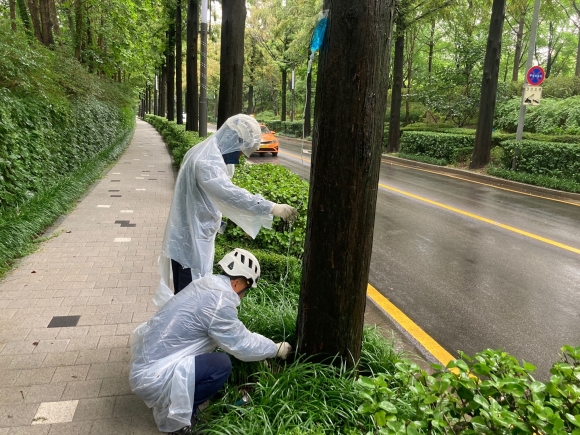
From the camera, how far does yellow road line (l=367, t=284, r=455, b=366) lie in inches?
155

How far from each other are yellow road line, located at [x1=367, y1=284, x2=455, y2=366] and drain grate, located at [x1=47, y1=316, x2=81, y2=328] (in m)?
3.02

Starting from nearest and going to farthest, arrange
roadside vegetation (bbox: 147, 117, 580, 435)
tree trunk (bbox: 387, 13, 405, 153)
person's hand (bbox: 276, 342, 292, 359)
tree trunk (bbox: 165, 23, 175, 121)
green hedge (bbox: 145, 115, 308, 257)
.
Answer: roadside vegetation (bbox: 147, 117, 580, 435), person's hand (bbox: 276, 342, 292, 359), green hedge (bbox: 145, 115, 308, 257), tree trunk (bbox: 387, 13, 405, 153), tree trunk (bbox: 165, 23, 175, 121)

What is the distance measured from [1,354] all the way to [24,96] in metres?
5.77

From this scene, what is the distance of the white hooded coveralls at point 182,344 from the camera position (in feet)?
8.27

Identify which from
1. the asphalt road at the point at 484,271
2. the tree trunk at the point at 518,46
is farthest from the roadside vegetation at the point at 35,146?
the tree trunk at the point at 518,46

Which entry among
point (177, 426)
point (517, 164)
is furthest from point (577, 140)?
point (177, 426)

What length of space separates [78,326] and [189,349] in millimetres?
1868

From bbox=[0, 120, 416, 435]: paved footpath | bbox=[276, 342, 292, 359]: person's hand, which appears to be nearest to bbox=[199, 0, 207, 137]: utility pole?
bbox=[0, 120, 416, 435]: paved footpath

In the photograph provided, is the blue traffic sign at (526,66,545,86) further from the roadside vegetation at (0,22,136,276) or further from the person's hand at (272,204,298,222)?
the person's hand at (272,204,298,222)

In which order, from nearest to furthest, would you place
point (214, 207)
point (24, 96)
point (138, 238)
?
1. point (214, 207)
2. point (138, 238)
3. point (24, 96)

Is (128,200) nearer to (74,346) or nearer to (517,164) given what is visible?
→ (74,346)

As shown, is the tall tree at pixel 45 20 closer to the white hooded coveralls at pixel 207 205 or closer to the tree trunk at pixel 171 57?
the white hooded coveralls at pixel 207 205

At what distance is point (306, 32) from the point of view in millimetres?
26531

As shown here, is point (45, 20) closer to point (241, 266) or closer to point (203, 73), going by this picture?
point (203, 73)
